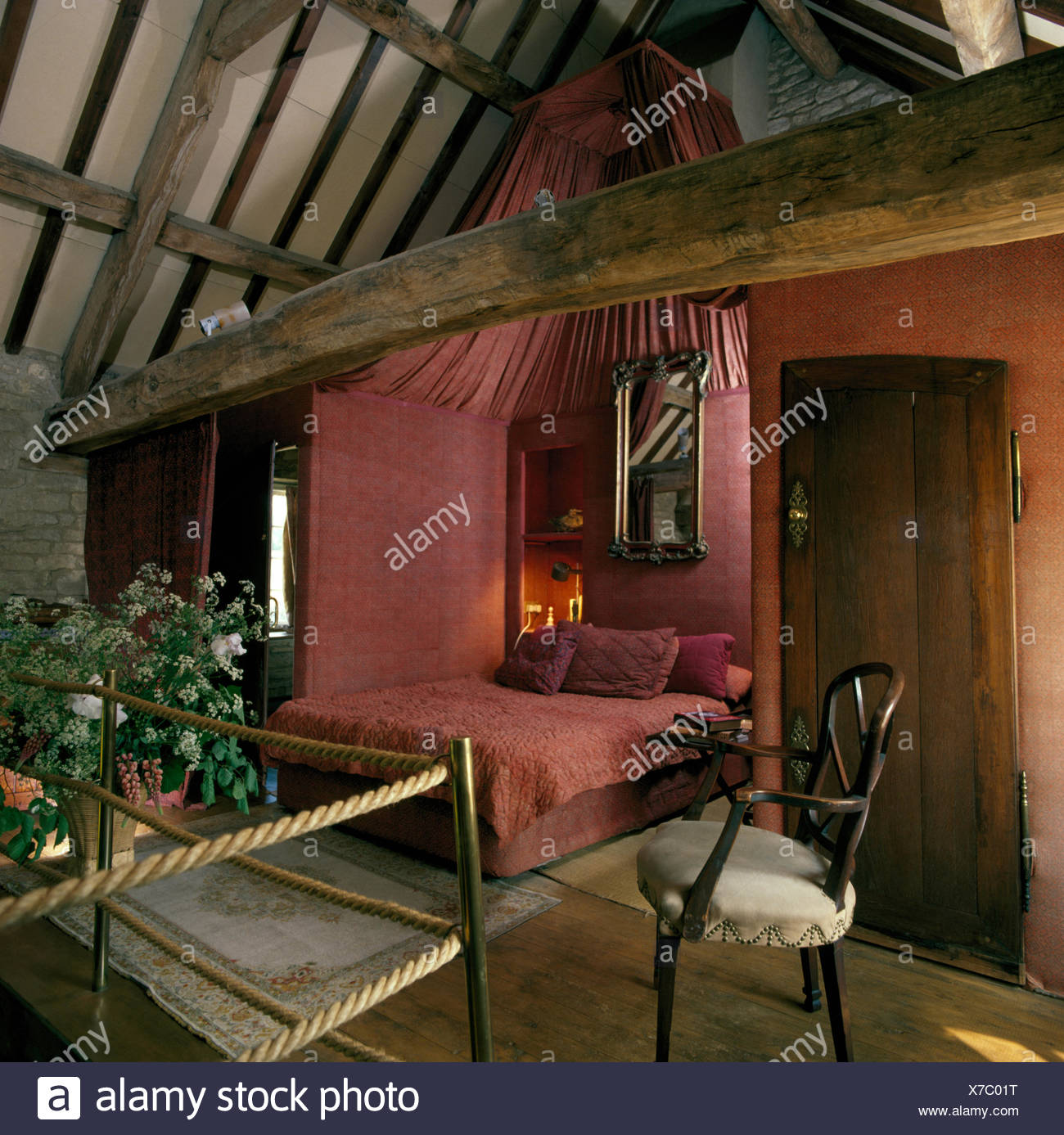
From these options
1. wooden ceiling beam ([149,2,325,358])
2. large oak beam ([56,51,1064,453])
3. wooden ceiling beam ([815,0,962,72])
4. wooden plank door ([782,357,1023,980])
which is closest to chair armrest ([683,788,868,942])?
wooden plank door ([782,357,1023,980])

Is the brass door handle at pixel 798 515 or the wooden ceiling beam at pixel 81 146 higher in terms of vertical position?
the wooden ceiling beam at pixel 81 146

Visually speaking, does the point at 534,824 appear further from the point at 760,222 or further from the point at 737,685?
the point at 760,222

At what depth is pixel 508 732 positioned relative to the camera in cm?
322

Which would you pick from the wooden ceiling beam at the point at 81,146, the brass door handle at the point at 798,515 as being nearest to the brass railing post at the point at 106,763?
the brass door handle at the point at 798,515

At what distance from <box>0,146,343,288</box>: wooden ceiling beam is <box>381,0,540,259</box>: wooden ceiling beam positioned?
573mm

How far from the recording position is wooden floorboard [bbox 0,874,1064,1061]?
1.92 m

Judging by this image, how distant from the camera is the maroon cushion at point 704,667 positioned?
13.8ft

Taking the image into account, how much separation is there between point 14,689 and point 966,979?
2960mm

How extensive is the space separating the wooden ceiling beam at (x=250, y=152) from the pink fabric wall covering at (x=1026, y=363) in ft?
10.2

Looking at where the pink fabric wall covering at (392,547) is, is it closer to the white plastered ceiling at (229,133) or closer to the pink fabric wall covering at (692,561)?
the pink fabric wall covering at (692,561)

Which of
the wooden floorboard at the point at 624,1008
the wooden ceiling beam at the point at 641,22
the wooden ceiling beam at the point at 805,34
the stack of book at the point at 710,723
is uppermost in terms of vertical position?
the wooden ceiling beam at the point at 641,22
